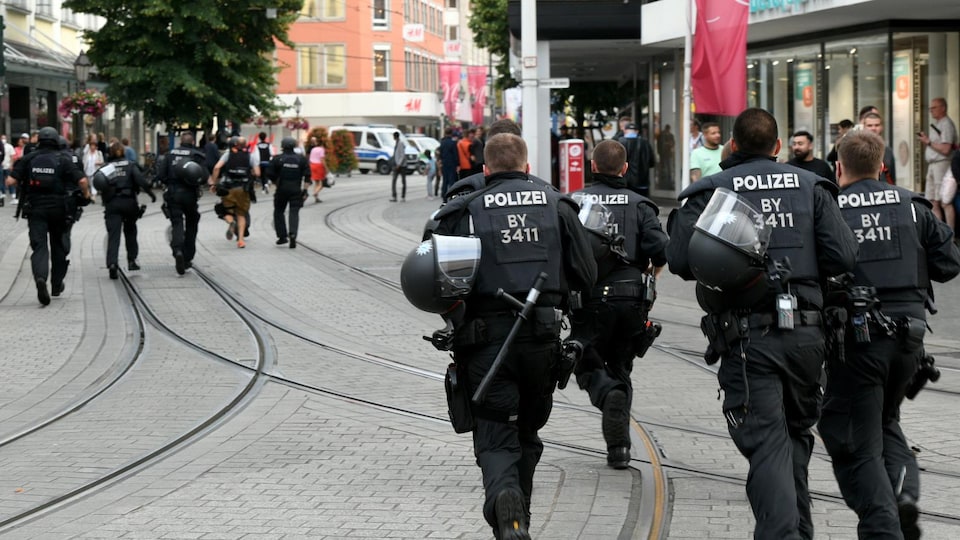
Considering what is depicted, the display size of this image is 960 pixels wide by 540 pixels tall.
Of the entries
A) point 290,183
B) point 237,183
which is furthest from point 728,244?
point 290,183

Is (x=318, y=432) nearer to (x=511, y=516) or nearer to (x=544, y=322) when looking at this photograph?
(x=544, y=322)

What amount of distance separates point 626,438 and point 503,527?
6.84 feet

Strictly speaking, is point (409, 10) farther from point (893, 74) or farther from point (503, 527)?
point (503, 527)

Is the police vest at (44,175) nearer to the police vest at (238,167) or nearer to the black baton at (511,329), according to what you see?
the police vest at (238,167)

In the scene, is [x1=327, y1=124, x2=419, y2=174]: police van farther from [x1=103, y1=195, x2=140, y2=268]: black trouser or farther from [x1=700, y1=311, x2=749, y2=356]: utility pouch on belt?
[x1=700, y1=311, x2=749, y2=356]: utility pouch on belt

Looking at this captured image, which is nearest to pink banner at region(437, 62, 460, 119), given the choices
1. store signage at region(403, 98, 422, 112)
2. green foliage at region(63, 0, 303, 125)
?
store signage at region(403, 98, 422, 112)

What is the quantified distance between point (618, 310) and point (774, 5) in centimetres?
1473

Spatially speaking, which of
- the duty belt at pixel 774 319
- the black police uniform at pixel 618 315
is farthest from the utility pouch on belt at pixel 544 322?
the black police uniform at pixel 618 315

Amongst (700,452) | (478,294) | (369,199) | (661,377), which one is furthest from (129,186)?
(369,199)

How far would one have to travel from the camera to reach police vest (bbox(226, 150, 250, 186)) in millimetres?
20281

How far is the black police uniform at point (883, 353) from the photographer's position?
5672 mm

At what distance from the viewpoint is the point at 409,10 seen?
79.8 meters

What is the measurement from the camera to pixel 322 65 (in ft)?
247

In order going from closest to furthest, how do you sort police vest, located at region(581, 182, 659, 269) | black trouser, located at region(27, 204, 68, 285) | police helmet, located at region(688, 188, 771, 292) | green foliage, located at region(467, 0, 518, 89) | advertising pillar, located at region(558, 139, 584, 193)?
police helmet, located at region(688, 188, 771, 292) < police vest, located at region(581, 182, 659, 269) < black trouser, located at region(27, 204, 68, 285) < advertising pillar, located at region(558, 139, 584, 193) < green foliage, located at region(467, 0, 518, 89)
